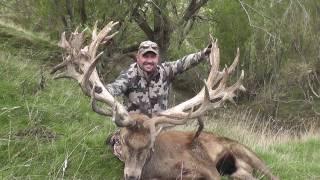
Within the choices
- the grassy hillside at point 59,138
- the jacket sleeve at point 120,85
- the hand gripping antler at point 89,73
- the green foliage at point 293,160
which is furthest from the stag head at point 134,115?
the green foliage at point 293,160

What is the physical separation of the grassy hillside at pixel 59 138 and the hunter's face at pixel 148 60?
0.96 metres

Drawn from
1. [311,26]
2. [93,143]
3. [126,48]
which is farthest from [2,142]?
[311,26]

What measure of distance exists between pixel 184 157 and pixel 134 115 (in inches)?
32.1

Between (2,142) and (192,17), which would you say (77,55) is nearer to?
(2,142)

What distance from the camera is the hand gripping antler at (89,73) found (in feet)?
20.1

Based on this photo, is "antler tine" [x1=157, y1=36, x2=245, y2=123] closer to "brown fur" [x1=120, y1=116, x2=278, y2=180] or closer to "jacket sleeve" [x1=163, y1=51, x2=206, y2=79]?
"brown fur" [x1=120, y1=116, x2=278, y2=180]

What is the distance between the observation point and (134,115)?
20.9 feet

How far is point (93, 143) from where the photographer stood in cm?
739

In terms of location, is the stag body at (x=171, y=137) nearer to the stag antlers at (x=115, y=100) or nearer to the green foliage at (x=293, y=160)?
the stag antlers at (x=115, y=100)

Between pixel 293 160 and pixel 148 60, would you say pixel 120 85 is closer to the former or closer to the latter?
pixel 148 60

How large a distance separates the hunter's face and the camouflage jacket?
10 cm

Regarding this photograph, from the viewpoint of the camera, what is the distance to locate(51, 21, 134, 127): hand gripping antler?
612cm

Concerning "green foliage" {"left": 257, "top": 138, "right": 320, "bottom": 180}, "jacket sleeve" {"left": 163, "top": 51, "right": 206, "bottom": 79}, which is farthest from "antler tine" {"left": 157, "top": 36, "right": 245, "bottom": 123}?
"green foliage" {"left": 257, "top": 138, "right": 320, "bottom": 180}

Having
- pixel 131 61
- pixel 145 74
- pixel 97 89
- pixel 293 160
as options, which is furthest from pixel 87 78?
pixel 131 61
